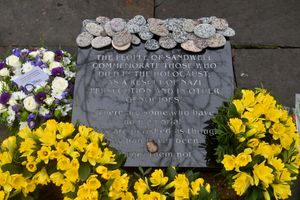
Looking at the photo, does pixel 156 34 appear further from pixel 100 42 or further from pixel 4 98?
pixel 4 98

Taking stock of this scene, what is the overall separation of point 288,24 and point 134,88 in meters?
1.98

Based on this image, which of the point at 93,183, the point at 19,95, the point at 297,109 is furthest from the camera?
the point at 297,109

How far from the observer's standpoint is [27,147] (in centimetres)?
265

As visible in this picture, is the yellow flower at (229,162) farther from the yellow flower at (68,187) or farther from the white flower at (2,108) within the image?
the white flower at (2,108)

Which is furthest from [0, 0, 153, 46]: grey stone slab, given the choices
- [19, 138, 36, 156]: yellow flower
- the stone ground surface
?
[19, 138, 36, 156]: yellow flower

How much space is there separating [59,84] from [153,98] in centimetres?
76

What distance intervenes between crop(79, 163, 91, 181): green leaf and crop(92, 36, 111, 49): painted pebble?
3.73 feet

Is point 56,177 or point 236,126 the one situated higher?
point 236,126

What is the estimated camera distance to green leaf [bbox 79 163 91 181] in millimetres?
2580

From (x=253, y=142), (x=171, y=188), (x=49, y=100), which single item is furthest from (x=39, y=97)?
(x=253, y=142)

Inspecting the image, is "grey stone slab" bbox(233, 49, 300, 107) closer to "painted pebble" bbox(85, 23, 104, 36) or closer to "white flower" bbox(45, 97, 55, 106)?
"painted pebble" bbox(85, 23, 104, 36)

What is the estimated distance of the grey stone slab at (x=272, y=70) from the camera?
13.0 ft

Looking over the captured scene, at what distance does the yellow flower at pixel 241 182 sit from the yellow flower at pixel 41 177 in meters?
1.17

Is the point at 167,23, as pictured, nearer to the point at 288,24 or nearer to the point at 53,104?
the point at 53,104
